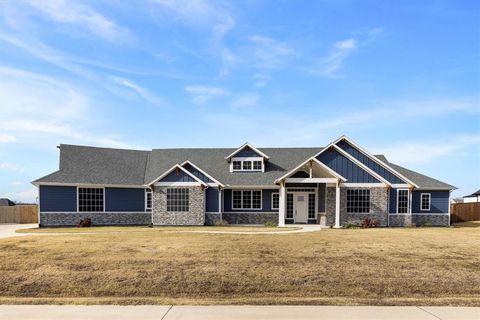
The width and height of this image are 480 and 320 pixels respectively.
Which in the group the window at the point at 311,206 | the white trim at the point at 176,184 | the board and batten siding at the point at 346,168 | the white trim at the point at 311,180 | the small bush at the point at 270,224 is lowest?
the small bush at the point at 270,224

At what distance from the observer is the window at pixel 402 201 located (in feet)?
85.8

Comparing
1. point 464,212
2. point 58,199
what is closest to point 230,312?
point 58,199

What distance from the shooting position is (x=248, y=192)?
2777 centimetres

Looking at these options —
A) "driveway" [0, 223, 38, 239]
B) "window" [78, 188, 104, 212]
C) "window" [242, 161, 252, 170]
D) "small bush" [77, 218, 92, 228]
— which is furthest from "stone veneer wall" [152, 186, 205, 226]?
"driveway" [0, 223, 38, 239]

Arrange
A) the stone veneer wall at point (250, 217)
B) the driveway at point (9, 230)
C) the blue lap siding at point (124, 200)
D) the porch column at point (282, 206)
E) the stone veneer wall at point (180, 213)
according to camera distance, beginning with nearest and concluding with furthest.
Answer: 1. the driveway at point (9, 230)
2. the porch column at point (282, 206)
3. the stone veneer wall at point (180, 213)
4. the blue lap siding at point (124, 200)
5. the stone veneer wall at point (250, 217)

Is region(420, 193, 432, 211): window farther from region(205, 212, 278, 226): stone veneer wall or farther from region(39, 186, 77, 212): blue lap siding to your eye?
region(39, 186, 77, 212): blue lap siding

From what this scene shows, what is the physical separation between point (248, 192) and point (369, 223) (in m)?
8.89

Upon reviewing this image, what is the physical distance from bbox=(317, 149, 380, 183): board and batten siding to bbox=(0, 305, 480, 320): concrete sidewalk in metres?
18.2

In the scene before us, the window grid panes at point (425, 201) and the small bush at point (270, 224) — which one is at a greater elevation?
the window grid panes at point (425, 201)

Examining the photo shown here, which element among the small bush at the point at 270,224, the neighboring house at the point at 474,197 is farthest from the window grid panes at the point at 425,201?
the neighboring house at the point at 474,197

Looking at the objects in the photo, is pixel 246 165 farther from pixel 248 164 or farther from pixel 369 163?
pixel 369 163

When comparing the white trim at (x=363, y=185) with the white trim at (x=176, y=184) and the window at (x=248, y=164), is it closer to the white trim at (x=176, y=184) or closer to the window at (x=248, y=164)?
the window at (x=248, y=164)

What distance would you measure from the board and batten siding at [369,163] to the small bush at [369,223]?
3202 mm

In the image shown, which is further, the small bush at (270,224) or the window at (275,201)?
the window at (275,201)
